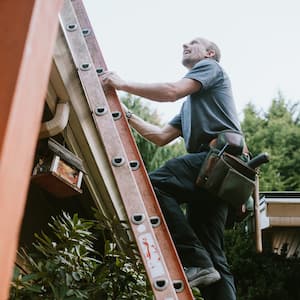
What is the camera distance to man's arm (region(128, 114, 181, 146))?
3381mm

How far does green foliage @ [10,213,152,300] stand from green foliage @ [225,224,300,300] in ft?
12.8

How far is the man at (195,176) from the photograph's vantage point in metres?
2.50

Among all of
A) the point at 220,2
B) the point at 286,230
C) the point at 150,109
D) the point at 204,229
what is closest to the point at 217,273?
the point at 204,229

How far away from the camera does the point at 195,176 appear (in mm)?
2697

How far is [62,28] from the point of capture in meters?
2.50

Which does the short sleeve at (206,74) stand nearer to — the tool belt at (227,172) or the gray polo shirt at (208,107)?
the gray polo shirt at (208,107)

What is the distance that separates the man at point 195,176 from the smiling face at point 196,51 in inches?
5.4

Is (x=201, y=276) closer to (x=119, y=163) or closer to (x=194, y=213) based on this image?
(x=194, y=213)

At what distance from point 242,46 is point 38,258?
1700cm

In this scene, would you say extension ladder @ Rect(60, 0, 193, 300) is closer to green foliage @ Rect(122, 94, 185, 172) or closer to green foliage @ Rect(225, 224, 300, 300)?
green foliage @ Rect(225, 224, 300, 300)

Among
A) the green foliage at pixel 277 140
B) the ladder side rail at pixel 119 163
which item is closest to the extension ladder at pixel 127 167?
the ladder side rail at pixel 119 163

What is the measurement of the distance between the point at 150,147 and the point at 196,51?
6.88m

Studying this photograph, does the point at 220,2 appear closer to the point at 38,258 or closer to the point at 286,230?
the point at 286,230

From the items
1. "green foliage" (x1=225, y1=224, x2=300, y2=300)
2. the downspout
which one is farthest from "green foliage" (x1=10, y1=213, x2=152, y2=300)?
"green foliage" (x1=225, y1=224, x2=300, y2=300)
